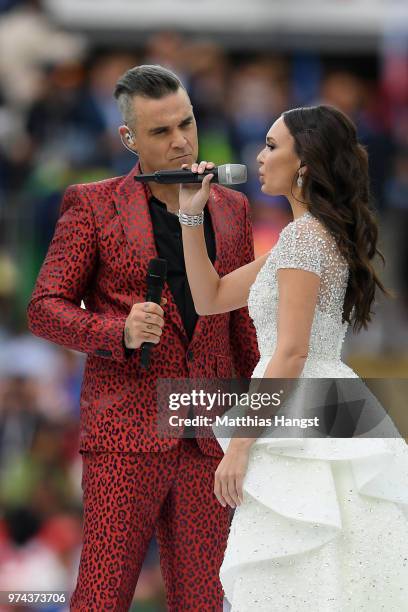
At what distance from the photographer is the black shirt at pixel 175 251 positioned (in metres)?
2.59

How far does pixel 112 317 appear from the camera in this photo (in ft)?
8.20

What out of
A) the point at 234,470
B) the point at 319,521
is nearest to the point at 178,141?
the point at 234,470

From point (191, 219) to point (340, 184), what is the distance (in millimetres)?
348

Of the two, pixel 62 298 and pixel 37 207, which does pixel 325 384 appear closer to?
pixel 62 298

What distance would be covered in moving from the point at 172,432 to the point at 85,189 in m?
0.60

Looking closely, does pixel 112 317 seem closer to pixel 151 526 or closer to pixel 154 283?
pixel 154 283

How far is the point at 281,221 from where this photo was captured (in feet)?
16.1

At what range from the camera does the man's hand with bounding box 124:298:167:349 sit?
239cm

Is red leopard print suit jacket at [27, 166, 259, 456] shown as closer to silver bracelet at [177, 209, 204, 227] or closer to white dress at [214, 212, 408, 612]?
silver bracelet at [177, 209, 204, 227]

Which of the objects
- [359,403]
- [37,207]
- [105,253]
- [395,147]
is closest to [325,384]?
[359,403]

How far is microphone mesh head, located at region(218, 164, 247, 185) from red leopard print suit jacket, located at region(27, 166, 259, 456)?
346mm

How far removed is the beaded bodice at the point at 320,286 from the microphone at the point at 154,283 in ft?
0.72

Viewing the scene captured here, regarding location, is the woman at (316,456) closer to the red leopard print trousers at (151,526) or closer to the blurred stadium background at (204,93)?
the red leopard print trousers at (151,526)

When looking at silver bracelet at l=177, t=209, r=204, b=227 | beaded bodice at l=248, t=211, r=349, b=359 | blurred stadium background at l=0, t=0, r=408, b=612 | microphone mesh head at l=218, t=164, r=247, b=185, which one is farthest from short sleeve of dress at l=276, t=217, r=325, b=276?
blurred stadium background at l=0, t=0, r=408, b=612
